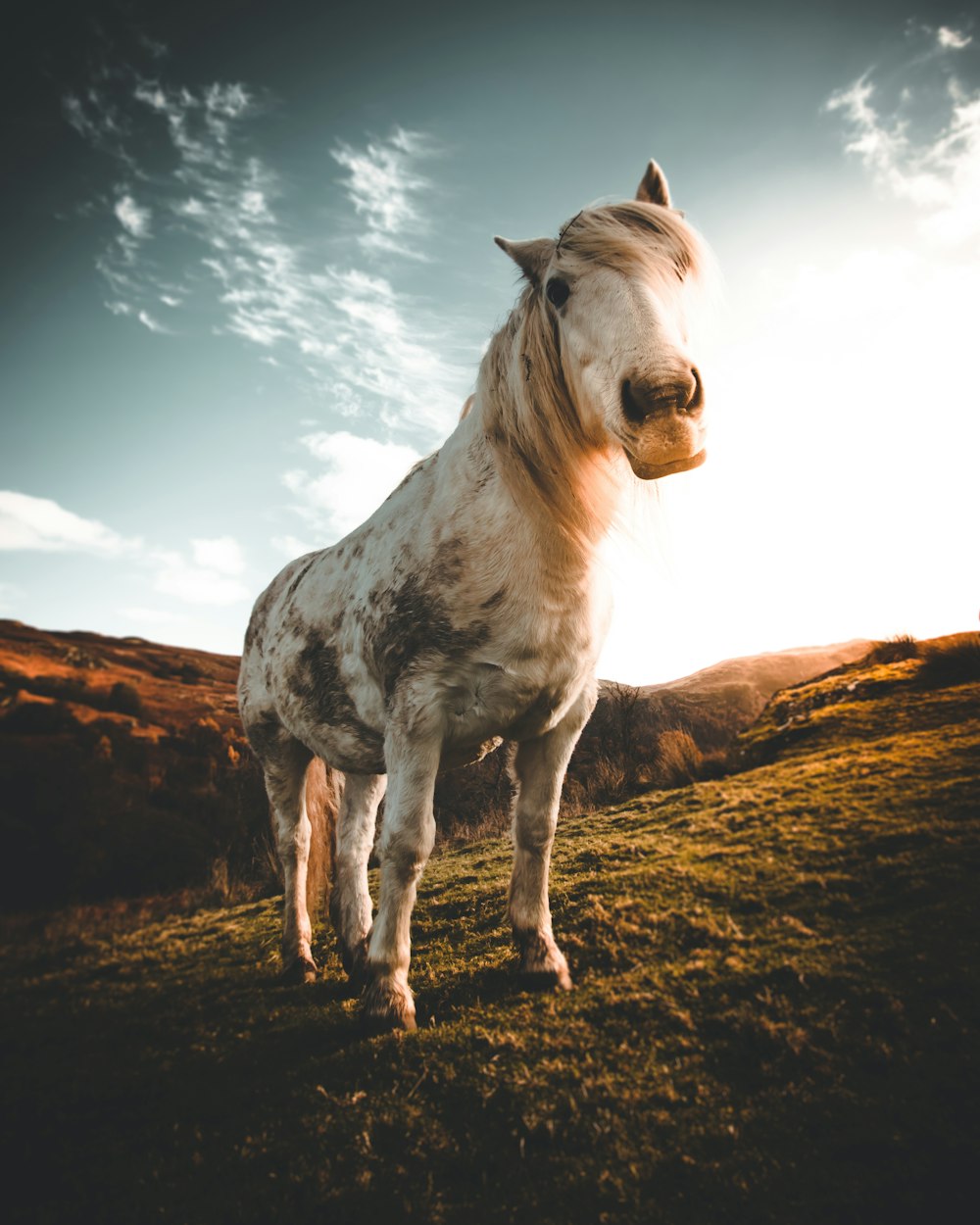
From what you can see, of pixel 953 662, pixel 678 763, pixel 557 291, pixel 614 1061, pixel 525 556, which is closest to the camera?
pixel 614 1061

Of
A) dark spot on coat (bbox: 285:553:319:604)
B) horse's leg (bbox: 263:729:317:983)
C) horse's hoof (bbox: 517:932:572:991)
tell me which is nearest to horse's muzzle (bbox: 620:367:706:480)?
horse's hoof (bbox: 517:932:572:991)

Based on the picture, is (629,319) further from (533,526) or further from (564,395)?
(533,526)

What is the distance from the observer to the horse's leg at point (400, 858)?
8.78ft

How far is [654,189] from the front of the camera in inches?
112

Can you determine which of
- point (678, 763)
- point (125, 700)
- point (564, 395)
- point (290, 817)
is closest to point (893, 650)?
point (678, 763)

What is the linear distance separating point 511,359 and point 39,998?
5.71 m

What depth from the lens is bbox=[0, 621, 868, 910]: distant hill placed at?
912 centimetres

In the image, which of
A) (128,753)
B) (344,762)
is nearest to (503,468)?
(344,762)

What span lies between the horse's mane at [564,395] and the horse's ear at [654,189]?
31 cm

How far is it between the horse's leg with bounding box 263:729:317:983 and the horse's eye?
152 inches

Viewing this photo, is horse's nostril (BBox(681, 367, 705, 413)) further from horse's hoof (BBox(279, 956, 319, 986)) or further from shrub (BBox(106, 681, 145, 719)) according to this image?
shrub (BBox(106, 681, 145, 719))

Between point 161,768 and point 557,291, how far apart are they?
13.6 meters

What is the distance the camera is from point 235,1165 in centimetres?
186

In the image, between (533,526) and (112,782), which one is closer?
(533,526)
